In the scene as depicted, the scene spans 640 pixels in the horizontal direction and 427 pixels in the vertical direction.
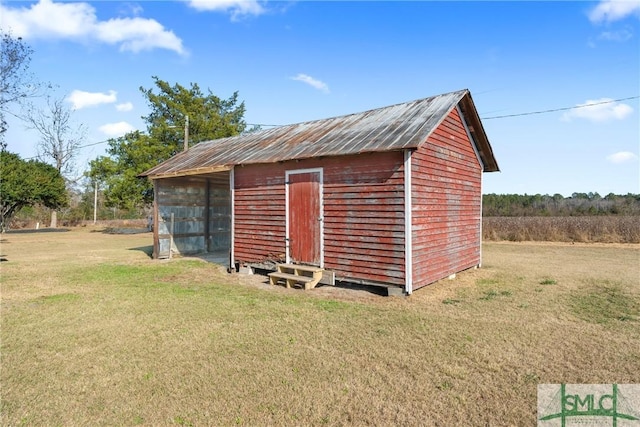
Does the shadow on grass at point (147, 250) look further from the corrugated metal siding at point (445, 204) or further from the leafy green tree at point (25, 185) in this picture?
the leafy green tree at point (25, 185)

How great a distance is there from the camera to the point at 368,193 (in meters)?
7.90

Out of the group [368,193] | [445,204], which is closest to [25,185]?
[368,193]

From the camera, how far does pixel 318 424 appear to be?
3.02 meters

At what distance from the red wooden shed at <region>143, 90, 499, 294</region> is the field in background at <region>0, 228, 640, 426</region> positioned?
84 cm

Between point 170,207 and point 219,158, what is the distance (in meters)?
3.41

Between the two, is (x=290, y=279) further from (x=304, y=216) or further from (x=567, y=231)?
(x=567, y=231)

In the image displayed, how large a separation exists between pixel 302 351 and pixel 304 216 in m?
4.71

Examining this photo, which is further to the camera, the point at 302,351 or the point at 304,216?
the point at 304,216

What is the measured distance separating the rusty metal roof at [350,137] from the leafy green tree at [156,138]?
1514 cm

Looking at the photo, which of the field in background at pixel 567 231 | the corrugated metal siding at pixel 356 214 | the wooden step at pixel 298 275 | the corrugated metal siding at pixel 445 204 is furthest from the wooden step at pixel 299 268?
the field in background at pixel 567 231

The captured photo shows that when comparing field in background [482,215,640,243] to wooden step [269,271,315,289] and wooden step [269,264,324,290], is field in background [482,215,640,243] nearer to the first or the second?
wooden step [269,264,324,290]

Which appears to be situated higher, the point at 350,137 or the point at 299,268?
the point at 350,137

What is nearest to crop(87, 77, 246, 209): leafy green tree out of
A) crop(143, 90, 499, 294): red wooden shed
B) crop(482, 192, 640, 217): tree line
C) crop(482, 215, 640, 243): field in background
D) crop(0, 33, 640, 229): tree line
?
crop(0, 33, 640, 229): tree line

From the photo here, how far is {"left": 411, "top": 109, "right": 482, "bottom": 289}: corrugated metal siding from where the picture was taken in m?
7.93
